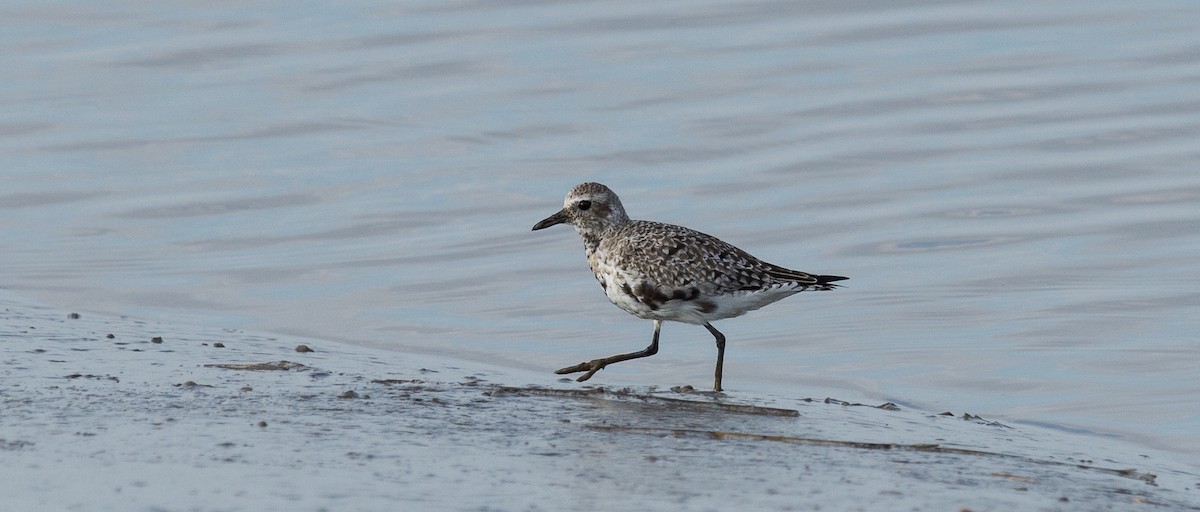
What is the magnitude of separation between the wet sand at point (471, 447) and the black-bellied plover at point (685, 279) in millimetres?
628

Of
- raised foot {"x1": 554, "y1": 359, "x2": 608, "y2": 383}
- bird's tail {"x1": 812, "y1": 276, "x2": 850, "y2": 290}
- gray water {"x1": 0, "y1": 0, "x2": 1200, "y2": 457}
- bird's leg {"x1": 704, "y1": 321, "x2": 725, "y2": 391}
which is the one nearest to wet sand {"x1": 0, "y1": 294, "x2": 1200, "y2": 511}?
raised foot {"x1": 554, "y1": 359, "x2": 608, "y2": 383}

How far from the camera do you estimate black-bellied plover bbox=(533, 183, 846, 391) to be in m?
9.41

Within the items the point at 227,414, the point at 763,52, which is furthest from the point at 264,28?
the point at 227,414

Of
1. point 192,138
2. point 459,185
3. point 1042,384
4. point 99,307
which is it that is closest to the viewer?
point 1042,384

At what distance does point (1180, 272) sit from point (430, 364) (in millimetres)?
6669

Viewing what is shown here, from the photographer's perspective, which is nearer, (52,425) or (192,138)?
(52,425)

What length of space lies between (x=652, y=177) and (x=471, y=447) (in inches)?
381

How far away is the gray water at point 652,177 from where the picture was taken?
39.6ft

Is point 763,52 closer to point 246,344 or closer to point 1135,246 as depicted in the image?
point 1135,246

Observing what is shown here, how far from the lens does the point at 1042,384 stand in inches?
434

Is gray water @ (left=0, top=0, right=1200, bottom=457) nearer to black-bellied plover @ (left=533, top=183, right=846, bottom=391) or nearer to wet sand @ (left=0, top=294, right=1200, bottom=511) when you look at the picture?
black-bellied plover @ (left=533, top=183, right=846, bottom=391)

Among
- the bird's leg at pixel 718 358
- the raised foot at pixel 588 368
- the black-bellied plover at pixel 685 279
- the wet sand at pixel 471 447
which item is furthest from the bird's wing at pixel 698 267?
the wet sand at pixel 471 447

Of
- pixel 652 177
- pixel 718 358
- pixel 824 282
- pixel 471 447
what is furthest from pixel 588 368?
pixel 652 177

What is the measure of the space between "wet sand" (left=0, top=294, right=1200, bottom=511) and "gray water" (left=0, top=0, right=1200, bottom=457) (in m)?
1.75
